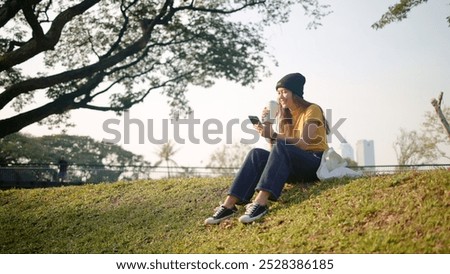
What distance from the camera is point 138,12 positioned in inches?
470

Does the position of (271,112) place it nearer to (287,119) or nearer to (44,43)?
(287,119)

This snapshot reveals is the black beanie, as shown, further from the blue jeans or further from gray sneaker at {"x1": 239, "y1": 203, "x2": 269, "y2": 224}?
gray sneaker at {"x1": 239, "y1": 203, "x2": 269, "y2": 224}

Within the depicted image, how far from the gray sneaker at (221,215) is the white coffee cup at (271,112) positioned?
1044 millimetres

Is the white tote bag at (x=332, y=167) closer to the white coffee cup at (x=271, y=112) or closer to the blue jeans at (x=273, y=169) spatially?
the blue jeans at (x=273, y=169)

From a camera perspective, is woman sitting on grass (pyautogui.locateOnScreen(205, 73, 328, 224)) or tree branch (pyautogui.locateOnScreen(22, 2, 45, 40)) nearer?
woman sitting on grass (pyautogui.locateOnScreen(205, 73, 328, 224))

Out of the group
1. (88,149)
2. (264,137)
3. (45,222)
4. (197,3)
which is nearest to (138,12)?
(197,3)

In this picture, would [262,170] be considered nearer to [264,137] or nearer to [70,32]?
[264,137]

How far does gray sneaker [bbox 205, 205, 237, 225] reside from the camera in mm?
4207

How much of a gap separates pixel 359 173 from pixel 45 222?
451cm

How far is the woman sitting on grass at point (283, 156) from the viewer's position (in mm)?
3941

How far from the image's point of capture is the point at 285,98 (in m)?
4.36

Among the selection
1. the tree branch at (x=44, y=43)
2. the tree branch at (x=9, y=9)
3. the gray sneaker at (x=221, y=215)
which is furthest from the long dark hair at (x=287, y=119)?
the tree branch at (x=9, y=9)

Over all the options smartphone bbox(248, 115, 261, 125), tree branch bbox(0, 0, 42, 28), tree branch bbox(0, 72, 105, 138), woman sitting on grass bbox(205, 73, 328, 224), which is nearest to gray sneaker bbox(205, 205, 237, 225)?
woman sitting on grass bbox(205, 73, 328, 224)

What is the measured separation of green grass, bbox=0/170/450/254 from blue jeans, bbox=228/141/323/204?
0.30 m
